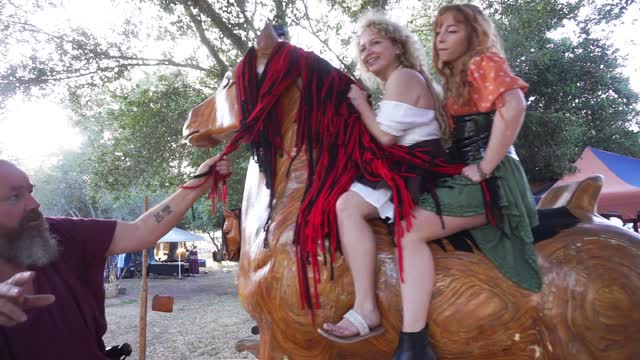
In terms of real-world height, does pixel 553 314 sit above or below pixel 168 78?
below

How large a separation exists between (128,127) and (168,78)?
146 cm

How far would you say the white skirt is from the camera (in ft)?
6.29

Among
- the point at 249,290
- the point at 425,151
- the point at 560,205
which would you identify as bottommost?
the point at 249,290

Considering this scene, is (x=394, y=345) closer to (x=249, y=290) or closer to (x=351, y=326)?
(x=351, y=326)

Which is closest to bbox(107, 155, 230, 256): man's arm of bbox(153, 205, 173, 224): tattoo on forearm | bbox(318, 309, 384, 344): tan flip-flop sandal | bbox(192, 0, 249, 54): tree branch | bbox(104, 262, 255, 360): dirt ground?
bbox(153, 205, 173, 224): tattoo on forearm

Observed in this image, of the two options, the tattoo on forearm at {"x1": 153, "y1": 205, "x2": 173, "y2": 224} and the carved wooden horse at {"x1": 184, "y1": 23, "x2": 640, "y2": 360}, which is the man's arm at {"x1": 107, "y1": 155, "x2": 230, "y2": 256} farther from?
the carved wooden horse at {"x1": 184, "y1": 23, "x2": 640, "y2": 360}

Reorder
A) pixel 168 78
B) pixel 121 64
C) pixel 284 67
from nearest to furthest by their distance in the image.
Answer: pixel 284 67 → pixel 121 64 → pixel 168 78

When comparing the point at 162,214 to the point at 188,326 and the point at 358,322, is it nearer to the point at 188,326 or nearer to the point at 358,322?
the point at 358,322

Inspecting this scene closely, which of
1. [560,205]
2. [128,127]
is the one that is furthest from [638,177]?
[128,127]

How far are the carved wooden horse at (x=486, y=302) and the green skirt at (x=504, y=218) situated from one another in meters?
0.05

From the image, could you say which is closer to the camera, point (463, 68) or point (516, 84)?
point (516, 84)

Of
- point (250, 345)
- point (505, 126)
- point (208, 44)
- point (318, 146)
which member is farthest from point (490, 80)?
point (208, 44)

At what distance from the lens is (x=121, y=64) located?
909cm

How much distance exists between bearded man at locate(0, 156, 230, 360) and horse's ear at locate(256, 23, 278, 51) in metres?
1.26
